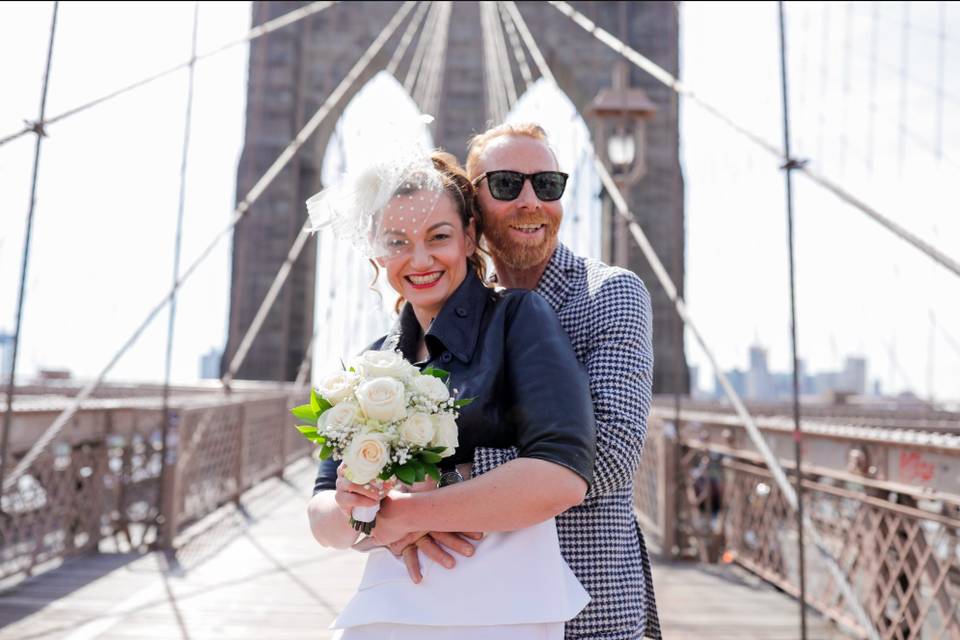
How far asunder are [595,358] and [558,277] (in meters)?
0.24

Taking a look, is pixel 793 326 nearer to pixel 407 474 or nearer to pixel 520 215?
pixel 520 215

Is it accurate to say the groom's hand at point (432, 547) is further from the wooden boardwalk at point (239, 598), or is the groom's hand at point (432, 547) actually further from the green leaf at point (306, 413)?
the wooden boardwalk at point (239, 598)

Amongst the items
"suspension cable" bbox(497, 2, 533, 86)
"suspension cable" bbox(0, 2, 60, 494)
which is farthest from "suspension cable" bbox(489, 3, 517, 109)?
"suspension cable" bbox(0, 2, 60, 494)

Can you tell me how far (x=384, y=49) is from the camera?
15.2 metres

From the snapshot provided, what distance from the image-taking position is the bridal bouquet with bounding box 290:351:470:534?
976mm

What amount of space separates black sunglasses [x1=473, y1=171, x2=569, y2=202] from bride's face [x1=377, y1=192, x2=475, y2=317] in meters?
0.16

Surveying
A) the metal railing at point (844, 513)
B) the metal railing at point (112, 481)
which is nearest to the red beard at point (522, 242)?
the metal railing at point (844, 513)

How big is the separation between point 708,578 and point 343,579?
1888 millimetres

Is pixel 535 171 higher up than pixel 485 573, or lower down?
higher up

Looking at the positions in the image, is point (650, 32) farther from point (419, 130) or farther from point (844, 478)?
point (419, 130)

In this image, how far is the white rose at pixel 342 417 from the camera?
1007 mm

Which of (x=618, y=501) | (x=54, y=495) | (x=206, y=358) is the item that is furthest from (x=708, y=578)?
(x=206, y=358)

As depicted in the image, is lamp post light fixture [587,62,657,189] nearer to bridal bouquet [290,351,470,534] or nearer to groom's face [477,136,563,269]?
groom's face [477,136,563,269]

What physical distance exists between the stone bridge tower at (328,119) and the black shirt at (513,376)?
39.1 feet
